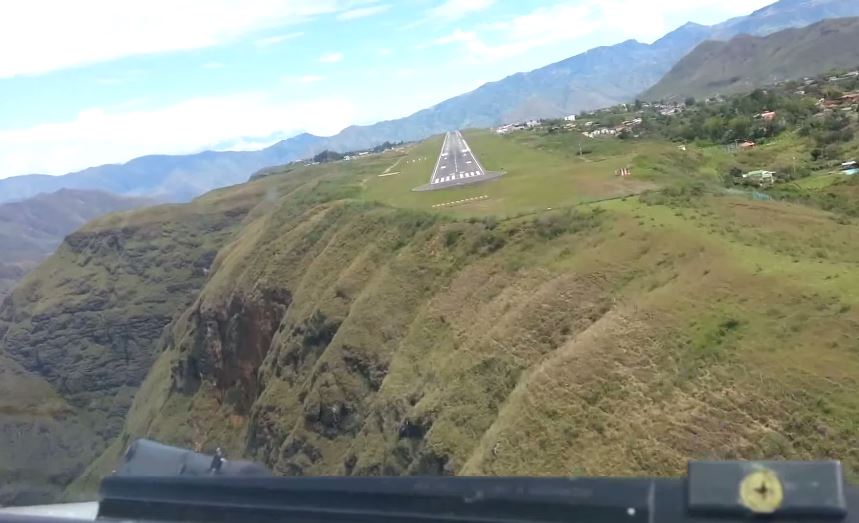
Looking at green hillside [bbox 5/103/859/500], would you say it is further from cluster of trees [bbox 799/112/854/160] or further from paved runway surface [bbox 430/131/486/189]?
paved runway surface [bbox 430/131/486/189]

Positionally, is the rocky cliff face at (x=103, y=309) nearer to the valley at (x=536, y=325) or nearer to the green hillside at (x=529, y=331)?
the valley at (x=536, y=325)

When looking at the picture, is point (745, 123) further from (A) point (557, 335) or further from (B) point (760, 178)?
(A) point (557, 335)

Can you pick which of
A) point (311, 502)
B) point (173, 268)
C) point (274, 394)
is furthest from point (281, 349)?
point (173, 268)

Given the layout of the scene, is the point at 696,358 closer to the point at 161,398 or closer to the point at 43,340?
the point at 161,398

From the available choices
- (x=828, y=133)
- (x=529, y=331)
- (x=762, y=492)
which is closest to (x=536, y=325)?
(x=529, y=331)

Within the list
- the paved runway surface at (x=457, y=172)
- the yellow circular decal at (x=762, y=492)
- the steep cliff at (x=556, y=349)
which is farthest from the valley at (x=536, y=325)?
the yellow circular decal at (x=762, y=492)

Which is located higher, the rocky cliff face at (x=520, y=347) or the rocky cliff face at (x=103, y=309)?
the rocky cliff face at (x=520, y=347)
